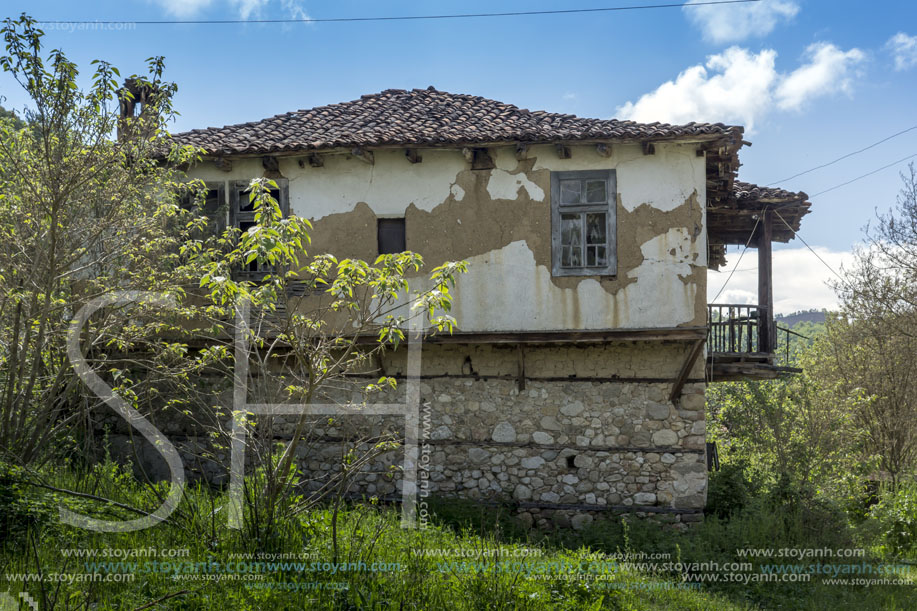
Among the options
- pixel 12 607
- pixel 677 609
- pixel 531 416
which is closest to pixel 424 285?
pixel 531 416

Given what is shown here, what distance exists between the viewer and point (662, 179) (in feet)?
29.2

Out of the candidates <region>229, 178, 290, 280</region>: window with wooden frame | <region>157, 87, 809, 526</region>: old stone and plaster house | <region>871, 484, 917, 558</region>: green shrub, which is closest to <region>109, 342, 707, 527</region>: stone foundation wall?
<region>157, 87, 809, 526</region>: old stone and plaster house

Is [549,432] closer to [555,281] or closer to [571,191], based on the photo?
[555,281]

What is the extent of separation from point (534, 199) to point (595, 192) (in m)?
0.83

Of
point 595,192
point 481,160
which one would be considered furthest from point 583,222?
point 481,160

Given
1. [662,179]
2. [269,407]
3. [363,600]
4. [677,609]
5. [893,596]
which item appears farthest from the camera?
[662,179]

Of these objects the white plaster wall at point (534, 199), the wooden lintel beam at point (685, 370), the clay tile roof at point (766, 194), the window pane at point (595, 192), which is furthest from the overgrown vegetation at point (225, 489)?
the clay tile roof at point (766, 194)

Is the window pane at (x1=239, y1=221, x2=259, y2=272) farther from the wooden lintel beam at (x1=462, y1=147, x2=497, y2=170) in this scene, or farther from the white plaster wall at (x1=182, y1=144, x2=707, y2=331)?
the wooden lintel beam at (x1=462, y1=147, x2=497, y2=170)

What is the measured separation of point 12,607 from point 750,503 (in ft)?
27.8

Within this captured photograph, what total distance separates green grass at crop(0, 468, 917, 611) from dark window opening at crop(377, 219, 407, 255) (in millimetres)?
3841

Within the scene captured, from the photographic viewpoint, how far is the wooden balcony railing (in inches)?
362

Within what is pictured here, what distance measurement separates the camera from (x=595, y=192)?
29.8 feet

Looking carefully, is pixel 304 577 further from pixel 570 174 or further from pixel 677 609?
pixel 570 174

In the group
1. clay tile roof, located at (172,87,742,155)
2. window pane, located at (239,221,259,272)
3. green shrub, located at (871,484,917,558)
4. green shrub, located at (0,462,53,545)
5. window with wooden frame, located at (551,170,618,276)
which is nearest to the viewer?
green shrub, located at (0,462,53,545)
